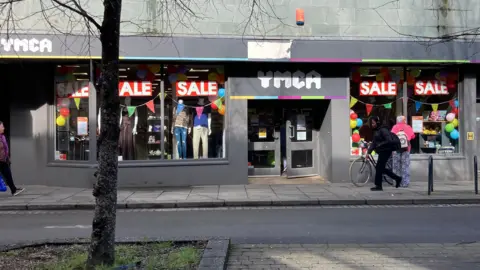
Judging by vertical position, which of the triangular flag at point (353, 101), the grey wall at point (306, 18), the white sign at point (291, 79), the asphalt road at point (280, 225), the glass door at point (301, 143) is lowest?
the asphalt road at point (280, 225)

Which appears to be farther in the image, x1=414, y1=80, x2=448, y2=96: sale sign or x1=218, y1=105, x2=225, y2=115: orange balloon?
x1=414, y1=80, x2=448, y2=96: sale sign

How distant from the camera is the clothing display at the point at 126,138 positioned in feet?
44.0

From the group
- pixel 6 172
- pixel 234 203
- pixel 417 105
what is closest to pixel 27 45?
pixel 6 172

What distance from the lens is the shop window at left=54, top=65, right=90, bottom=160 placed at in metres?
13.4

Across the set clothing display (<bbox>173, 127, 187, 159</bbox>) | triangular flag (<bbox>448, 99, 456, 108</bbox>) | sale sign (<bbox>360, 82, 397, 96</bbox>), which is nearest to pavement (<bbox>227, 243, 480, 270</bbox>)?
clothing display (<bbox>173, 127, 187, 159</bbox>)

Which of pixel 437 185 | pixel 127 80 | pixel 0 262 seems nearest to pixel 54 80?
pixel 127 80

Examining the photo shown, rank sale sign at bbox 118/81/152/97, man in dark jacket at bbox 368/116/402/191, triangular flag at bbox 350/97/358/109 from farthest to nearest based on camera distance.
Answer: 1. triangular flag at bbox 350/97/358/109
2. sale sign at bbox 118/81/152/97
3. man in dark jacket at bbox 368/116/402/191

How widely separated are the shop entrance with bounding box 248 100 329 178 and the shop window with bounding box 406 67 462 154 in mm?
2839

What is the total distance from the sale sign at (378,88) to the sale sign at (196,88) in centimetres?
443

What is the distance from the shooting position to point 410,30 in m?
13.5

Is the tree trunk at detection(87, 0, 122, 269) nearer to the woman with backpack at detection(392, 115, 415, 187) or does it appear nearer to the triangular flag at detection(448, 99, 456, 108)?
the woman with backpack at detection(392, 115, 415, 187)

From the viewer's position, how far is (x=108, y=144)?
5102mm

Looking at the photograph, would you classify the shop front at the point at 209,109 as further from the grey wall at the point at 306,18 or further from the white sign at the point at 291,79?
the grey wall at the point at 306,18

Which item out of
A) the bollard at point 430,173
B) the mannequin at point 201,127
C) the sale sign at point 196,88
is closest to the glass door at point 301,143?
the mannequin at point 201,127
